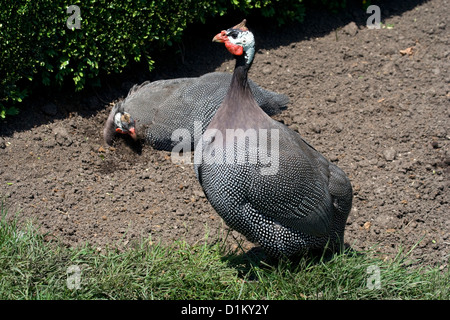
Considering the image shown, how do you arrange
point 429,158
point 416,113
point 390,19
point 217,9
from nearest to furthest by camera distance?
point 429,158 → point 416,113 → point 217,9 → point 390,19

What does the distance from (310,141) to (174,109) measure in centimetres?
149

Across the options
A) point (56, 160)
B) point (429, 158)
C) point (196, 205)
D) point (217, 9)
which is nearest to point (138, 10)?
point (217, 9)

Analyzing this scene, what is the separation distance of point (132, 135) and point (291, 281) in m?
2.75

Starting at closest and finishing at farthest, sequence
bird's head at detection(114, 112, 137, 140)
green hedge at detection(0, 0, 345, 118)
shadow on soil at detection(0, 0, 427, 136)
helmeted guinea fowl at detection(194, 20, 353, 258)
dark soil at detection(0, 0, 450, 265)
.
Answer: helmeted guinea fowl at detection(194, 20, 353, 258)
dark soil at detection(0, 0, 450, 265)
green hedge at detection(0, 0, 345, 118)
bird's head at detection(114, 112, 137, 140)
shadow on soil at detection(0, 0, 427, 136)

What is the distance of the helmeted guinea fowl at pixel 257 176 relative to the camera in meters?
3.72

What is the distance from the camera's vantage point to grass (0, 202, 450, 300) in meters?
3.72

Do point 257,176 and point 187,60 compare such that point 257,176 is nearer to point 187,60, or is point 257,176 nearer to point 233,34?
point 233,34

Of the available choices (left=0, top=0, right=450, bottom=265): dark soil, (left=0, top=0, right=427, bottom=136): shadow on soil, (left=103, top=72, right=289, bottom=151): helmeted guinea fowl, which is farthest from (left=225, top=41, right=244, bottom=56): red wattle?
(left=0, top=0, right=427, bottom=136): shadow on soil

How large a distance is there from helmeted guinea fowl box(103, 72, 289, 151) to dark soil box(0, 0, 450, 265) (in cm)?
18

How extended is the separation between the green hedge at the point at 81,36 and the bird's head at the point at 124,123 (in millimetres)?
535

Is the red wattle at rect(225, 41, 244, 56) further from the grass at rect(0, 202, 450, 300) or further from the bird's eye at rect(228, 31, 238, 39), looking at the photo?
the grass at rect(0, 202, 450, 300)

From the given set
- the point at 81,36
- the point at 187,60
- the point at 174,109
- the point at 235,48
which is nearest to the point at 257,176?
the point at 235,48

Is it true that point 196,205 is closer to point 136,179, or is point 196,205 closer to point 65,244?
point 136,179

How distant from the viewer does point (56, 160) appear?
538 cm
